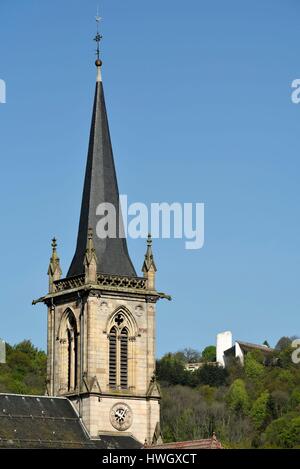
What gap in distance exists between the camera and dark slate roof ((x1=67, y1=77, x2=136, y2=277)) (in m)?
90.9

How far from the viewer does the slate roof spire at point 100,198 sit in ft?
298

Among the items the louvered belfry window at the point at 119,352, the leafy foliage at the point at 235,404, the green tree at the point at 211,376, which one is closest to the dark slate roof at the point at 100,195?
the louvered belfry window at the point at 119,352

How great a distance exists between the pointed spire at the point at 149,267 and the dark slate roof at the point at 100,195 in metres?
0.74

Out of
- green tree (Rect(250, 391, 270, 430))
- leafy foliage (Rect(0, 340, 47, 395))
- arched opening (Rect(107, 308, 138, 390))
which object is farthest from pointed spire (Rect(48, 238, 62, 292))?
green tree (Rect(250, 391, 270, 430))

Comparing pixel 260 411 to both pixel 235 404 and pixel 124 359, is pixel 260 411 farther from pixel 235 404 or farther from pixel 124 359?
pixel 124 359

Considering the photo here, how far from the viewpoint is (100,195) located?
91.9 metres

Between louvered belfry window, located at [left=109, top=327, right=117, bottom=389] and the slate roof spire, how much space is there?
3.32 m

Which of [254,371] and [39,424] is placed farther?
[254,371]

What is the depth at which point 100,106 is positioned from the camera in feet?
309

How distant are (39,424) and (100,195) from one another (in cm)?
1350

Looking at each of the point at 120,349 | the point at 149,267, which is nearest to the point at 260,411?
the point at 149,267

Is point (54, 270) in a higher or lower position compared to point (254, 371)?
lower

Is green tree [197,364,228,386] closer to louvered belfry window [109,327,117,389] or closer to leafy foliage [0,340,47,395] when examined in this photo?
leafy foliage [0,340,47,395]
